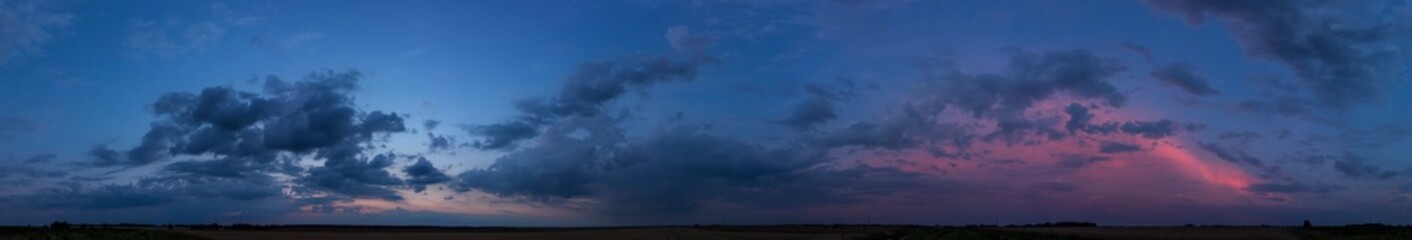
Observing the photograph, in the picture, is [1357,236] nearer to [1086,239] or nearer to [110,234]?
[1086,239]

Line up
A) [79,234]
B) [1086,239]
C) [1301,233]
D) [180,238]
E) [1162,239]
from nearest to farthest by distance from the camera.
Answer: [79,234] → [180,238] → [1086,239] → [1162,239] → [1301,233]

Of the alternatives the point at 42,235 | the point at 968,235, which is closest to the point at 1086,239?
the point at 968,235

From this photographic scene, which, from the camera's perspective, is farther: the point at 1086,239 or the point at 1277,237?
the point at 1277,237

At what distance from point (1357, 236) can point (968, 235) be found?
51730 mm

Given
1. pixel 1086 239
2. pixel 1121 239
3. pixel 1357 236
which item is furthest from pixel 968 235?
pixel 1357 236

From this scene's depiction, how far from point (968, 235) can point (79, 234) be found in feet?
284

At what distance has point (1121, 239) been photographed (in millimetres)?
126312

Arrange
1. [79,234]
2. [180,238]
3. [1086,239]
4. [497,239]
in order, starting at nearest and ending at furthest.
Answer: [79,234] → [180,238] → [1086,239] → [497,239]

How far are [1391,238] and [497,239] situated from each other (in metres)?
130

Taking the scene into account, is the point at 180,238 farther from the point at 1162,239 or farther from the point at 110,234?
the point at 1162,239

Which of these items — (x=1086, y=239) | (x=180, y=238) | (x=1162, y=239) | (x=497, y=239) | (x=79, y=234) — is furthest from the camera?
(x=497, y=239)

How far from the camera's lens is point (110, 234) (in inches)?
3799

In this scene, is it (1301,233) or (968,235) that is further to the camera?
(1301,233)

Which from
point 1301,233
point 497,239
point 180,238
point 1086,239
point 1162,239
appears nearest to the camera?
point 180,238
